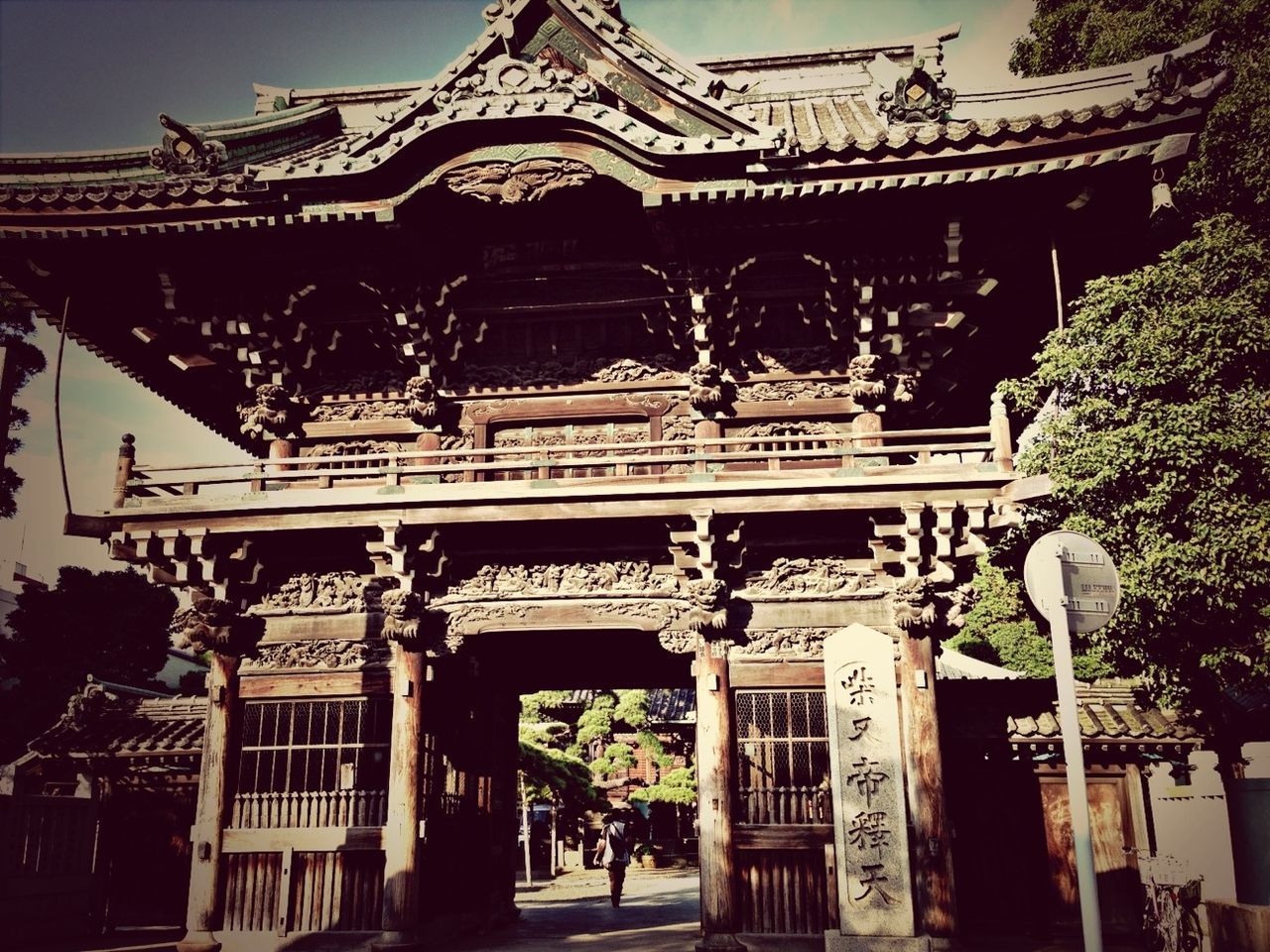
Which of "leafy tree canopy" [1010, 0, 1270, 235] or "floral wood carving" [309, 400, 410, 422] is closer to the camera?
"floral wood carving" [309, 400, 410, 422]

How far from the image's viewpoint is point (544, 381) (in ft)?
44.8

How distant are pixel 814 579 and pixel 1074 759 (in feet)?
20.8

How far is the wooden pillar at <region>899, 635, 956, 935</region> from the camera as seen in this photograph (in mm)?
10766

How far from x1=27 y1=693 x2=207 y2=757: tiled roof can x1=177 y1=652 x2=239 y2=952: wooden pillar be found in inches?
104

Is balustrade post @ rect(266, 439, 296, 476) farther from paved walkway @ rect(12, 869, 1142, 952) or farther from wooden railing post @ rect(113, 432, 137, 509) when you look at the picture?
A: paved walkway @ rect(12, 869, 1142, 952)

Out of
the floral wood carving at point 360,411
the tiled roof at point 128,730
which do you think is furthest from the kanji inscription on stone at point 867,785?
the tiled roof at point 128,730

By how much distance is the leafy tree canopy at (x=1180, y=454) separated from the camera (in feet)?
35.3

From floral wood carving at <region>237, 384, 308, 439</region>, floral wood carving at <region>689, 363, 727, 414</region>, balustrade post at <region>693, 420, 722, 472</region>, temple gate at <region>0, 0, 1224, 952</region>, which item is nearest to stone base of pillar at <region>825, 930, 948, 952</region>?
temple gate at <region>0, 0, 1224, 952</region>

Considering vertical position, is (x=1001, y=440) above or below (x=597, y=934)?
above

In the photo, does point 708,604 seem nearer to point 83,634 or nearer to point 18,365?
point 18,365

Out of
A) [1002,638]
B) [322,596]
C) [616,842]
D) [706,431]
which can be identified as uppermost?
[706,431]

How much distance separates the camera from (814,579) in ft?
40.2

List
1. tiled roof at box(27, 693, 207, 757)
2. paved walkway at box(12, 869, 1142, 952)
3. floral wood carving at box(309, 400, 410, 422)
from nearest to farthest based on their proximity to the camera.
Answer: paved walkway at box(12, 869, 1142, 952), floral wood carving at box(309, 400, 410, 422), tiled roof at box(27, 693, 207, 757)

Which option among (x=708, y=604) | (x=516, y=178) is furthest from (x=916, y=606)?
(x=516, y=178)
